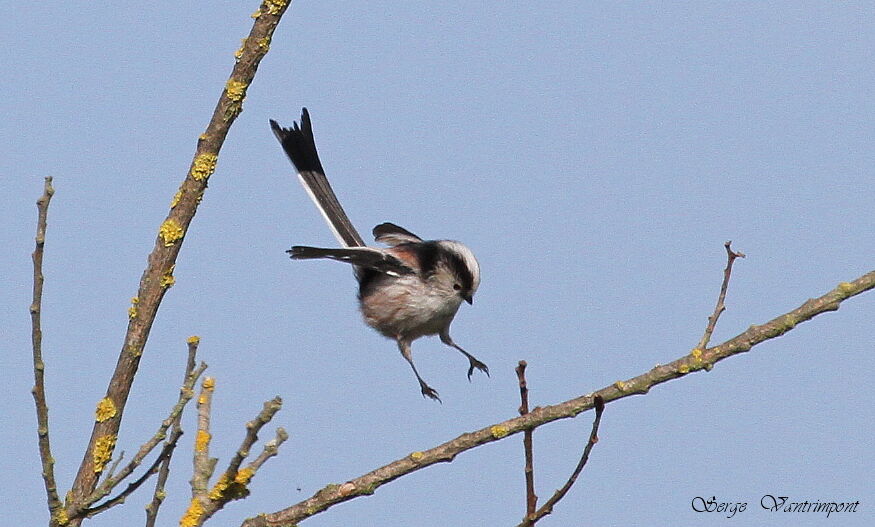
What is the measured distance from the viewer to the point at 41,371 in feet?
9.20

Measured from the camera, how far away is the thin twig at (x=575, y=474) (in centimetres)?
267

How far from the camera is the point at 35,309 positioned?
2809mm

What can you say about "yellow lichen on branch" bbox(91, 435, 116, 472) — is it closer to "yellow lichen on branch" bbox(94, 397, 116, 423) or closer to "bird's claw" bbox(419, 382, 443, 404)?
"yellow lichen on branch" bbox(94, 397, 116, 423)

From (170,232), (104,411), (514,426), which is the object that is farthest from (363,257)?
(514,426)

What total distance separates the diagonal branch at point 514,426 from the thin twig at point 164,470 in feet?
0.81

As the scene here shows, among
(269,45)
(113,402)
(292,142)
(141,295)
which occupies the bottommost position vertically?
(113,402)

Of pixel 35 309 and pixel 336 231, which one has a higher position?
pixel 336 231

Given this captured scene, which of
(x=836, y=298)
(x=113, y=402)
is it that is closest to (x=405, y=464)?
(x=113, y=402)

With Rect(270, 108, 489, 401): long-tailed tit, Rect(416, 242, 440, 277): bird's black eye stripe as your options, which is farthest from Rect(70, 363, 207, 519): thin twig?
Rect(416, 242, 440, 277): bird's black eye stripe

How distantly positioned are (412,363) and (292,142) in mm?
1626

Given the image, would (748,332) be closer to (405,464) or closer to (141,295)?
(405,464)

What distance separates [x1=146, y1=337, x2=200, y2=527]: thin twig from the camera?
2.71 m

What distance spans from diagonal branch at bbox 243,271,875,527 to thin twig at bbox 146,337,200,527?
25cm

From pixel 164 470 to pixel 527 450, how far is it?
96 cm
